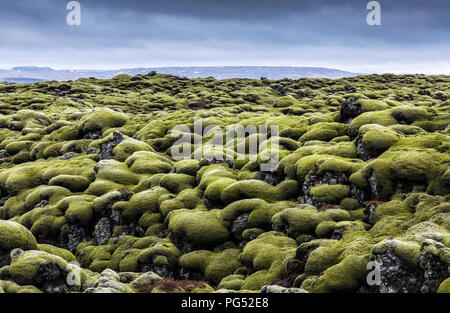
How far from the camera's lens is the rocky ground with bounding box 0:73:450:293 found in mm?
18766

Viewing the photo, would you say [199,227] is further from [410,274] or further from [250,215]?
[410,274]

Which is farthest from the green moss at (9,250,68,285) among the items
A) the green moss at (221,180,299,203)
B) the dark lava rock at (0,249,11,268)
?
the green moss at (221,180,299,203)

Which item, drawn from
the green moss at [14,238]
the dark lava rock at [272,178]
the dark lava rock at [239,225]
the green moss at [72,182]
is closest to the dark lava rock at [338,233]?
the dark lava rock at [239,225]

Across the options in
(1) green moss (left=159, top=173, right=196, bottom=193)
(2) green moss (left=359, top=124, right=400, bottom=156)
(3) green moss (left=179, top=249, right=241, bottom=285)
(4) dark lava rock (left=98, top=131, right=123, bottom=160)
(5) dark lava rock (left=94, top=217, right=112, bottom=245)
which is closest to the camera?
(3) green moss (left=179, top=249, right=241, bottom=285)

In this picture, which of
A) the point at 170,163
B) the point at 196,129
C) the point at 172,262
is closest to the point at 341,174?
the point at 172,262

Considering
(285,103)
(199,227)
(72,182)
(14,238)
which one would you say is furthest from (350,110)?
(285,103)

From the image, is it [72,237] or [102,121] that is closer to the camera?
[72,237]

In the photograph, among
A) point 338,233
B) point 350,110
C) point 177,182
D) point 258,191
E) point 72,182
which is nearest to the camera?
point 338,233

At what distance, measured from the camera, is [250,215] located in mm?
29250

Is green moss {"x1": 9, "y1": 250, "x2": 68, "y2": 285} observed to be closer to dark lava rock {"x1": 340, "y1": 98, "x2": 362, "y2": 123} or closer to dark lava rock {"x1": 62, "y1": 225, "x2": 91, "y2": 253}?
dark lava rock {"x1": 62, "y1": 225, "x2": 91, "y2": 253}

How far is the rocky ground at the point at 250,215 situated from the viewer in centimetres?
1877
